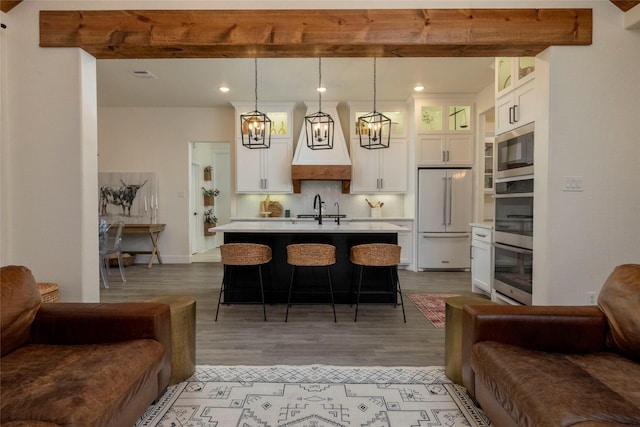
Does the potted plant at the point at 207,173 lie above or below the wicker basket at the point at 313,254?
above

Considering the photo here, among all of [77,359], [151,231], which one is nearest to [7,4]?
[77,359]

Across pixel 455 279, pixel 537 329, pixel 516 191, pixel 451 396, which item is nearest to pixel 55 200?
pixel 451 396

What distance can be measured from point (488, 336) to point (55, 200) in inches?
130

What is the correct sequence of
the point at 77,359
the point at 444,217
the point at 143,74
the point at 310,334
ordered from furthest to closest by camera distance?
the point at 444,217, the point at 143,74, the point at 310,334, the point at 77,359

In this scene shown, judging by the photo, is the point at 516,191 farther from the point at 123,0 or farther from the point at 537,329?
the point at 123,0

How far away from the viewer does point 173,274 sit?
567 centimetres

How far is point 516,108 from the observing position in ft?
10.8

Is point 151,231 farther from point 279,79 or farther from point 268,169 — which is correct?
point 279,79

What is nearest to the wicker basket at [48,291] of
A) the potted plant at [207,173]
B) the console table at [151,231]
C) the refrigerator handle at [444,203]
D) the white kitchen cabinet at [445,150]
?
the console table at [151,231]

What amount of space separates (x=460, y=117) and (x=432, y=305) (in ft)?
11.8

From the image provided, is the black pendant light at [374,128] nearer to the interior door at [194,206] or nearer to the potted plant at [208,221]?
the interior door at [194,206]

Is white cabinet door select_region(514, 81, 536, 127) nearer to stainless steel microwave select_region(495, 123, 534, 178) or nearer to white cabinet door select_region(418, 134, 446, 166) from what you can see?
stainless steel microwave select_region(495, 123, 534, 178)

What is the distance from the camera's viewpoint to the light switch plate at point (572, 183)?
276 centimetres

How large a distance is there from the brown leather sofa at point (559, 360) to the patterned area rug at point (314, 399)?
0.23m
